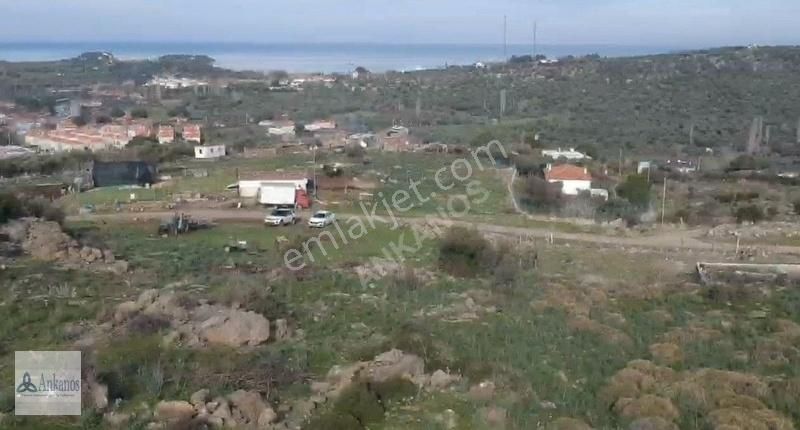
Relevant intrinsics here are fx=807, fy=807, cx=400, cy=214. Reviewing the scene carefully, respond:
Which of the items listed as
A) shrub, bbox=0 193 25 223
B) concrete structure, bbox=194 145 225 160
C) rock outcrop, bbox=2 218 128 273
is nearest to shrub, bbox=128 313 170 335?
rock outcrop, bbox=2 218 128 273

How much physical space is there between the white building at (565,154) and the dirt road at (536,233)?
52.6ft

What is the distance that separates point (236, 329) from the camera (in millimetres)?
13328

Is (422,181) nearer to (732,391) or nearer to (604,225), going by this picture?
(604,225)

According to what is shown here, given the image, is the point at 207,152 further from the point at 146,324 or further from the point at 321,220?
the point at 146,324

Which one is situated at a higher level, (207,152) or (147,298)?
(207,152)

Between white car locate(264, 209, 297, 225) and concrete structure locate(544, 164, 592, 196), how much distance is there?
11.5 metres

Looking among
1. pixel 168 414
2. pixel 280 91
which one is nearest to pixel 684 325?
pixel 168 414

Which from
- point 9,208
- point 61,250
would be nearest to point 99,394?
point 61,250

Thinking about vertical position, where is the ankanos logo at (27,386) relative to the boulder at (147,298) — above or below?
below

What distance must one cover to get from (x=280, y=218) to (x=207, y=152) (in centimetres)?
1885

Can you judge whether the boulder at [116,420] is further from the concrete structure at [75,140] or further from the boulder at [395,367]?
the concrete structure at [75,140]

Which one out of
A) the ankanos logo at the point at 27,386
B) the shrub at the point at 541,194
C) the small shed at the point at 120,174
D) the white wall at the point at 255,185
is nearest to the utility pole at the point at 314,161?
the white wall at the point at 255,185

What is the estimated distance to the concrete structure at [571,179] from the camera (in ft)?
103

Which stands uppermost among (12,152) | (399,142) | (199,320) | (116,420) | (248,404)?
(399,142)
